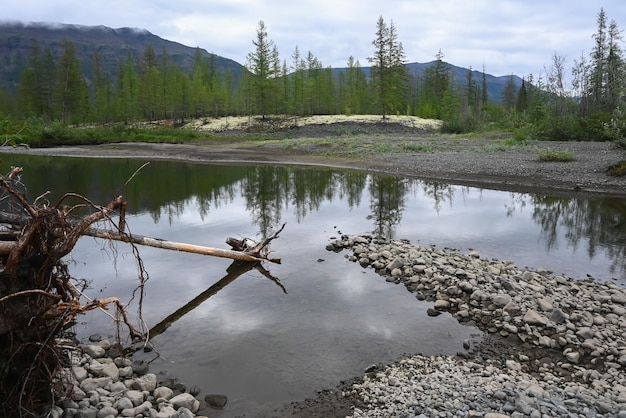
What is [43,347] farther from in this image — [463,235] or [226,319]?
→ [463,235]

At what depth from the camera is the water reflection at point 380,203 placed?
14.8 metres

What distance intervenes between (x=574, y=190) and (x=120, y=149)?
A: 41.3 meters

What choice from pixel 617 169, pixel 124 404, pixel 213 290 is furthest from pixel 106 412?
pixel 617 169

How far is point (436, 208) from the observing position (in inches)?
803

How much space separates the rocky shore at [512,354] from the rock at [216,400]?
1.71m

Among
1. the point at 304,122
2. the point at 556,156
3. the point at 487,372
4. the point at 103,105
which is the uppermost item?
the point at 103,105

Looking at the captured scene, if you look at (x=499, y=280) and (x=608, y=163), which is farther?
(x=608, y=163)

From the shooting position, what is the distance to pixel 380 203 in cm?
2144

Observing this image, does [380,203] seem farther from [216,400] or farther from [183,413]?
[183,413]

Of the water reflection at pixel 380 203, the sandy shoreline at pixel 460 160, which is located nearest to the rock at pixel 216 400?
the water reflection at pixel 380 203

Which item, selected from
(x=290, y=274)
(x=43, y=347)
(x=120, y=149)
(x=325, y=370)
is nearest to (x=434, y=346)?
(x=325, y=370)

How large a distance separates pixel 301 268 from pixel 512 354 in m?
6.00

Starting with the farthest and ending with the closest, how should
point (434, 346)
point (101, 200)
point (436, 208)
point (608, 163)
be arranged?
1. point (608, 163)
2. point (101, 200)
3. point (436, 208)
4. point (434, 346)

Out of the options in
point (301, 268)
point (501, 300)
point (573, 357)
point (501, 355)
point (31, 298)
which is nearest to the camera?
point (31, 298)
